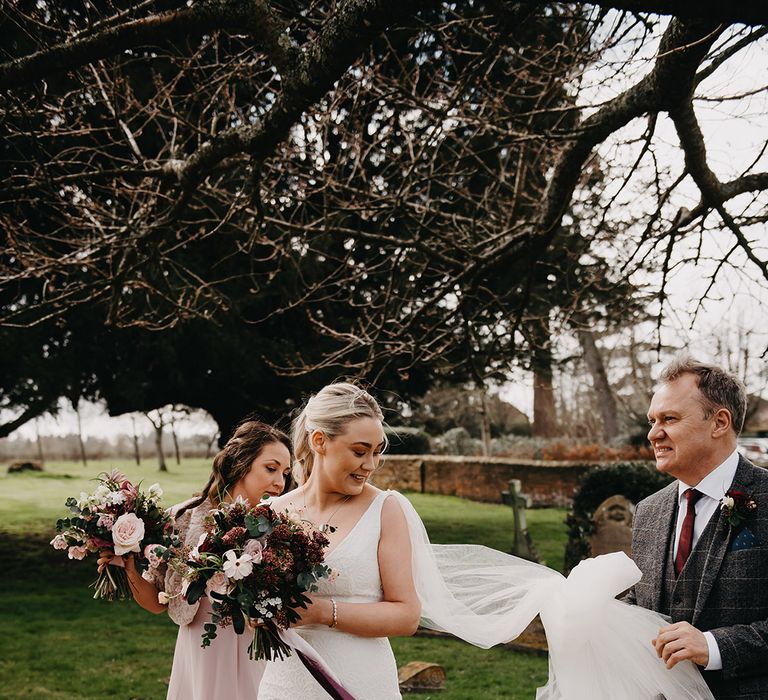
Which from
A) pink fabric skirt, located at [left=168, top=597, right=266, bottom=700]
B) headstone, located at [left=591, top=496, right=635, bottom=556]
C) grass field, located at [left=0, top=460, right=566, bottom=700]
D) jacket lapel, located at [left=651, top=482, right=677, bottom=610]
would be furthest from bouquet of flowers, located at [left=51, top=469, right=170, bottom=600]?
headstone, located at [left=591, top=496, right=635, bottom=556]

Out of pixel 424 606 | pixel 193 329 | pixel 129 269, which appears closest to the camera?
pixel 424 606

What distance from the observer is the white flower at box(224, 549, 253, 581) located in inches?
110

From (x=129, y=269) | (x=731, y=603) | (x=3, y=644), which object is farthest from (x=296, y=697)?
(x=3, y=644)

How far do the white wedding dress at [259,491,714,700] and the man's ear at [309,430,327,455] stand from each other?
30 cm

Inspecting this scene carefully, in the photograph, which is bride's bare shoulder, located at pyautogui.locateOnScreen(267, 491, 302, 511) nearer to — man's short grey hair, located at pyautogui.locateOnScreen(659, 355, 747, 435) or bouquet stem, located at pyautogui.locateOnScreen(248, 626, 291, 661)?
bouquet stem, located at pyautogui.locateOnScreen(248, 626, 291, 661)

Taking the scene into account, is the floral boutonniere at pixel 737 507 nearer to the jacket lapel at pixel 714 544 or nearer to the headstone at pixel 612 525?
the jacket lapel at pixel 714 544

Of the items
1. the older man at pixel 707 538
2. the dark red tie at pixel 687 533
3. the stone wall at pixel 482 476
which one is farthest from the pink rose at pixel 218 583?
the stone wall at pixel 482 476

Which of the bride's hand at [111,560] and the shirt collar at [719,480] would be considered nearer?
the shirt collar at [719,480]

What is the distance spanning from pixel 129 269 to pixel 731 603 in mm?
5595

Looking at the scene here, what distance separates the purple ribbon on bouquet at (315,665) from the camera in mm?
2998

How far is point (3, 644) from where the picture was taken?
32.3 feet

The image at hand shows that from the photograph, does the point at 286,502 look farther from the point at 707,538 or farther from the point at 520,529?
the point at 520,529

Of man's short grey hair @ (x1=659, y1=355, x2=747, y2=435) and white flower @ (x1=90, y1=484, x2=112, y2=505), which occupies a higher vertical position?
man's short grey hair @ (x1=659, y1=355, x2=747, y2=435)

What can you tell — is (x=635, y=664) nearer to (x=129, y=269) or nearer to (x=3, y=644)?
(x=129, y=269)
